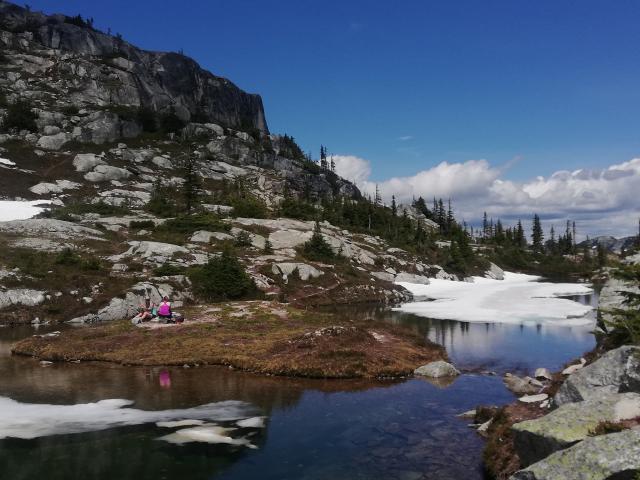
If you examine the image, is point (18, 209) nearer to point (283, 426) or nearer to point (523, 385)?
point (283, 426)

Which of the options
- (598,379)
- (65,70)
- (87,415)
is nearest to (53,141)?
(65,70)

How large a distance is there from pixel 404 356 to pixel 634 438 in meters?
24.1

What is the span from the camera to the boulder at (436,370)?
97.0 feet

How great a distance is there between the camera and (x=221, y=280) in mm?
61031

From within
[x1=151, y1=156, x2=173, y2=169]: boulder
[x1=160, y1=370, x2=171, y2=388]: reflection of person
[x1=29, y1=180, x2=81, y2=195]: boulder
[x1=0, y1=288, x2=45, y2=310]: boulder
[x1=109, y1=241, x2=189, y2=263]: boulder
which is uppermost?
[x1=151, y1=156, x2=173, y2=169]: boulder

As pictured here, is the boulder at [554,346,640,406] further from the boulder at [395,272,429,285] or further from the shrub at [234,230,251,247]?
the boulder at [395,272,429,285]

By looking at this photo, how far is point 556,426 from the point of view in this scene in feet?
38.9

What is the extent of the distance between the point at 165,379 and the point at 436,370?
16994 mm

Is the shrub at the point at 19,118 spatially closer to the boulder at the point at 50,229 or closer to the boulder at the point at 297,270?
the boulder at the point at 50,229

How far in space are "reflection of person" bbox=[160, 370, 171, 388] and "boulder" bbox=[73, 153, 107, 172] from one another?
112654 mm

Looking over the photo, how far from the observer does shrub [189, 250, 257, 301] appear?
60.6 metres

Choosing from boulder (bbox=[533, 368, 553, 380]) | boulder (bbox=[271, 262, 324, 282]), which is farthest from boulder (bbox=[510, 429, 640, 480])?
boulder (bbox=[271, 262, 324, 282])

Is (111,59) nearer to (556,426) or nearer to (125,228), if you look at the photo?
(125,228)

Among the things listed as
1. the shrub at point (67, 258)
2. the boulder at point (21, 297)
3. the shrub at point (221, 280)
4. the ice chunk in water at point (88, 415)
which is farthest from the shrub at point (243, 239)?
the ice chunk in water at point (88, 415)
